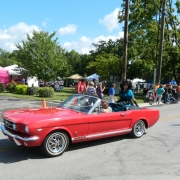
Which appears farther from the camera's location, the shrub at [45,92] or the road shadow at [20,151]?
the shrub at [45,92]

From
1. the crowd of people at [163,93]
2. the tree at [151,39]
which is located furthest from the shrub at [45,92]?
the tree at [151,39]

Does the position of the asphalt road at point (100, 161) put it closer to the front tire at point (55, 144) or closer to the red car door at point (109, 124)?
the front tire at point (55, 144)

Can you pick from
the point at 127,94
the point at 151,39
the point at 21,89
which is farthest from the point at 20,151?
the point at 151,39

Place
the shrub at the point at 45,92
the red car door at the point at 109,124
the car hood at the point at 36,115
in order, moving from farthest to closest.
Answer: the shrub at the point at 45,92 → the red car door at the point at 109,124 → the car hood at the point at 36,115

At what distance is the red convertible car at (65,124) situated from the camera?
473cm

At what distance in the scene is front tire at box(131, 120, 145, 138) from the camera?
685 centimetres

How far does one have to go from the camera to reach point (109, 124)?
6008mm

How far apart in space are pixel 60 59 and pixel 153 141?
1844cm

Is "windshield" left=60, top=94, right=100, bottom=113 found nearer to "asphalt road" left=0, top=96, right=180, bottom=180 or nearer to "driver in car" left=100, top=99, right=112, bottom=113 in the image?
"driver in car" left=100, top=99, right=112, bottom=113

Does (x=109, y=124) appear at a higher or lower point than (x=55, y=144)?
higher

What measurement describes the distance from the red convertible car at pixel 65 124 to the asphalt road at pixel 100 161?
33 centimetres

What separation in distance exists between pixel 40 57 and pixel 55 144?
61.0 feet

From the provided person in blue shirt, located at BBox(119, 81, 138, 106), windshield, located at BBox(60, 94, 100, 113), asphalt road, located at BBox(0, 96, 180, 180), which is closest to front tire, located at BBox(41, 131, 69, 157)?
asphalt road, located at BBox(0, 96, 180, 180)

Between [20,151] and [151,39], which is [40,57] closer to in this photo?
[151,39]
